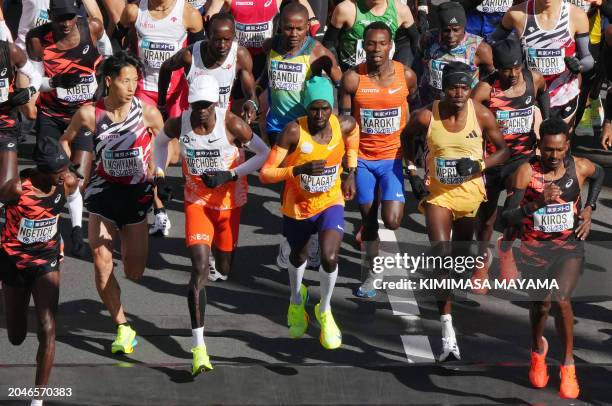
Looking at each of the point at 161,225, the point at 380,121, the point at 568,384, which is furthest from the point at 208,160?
the point at 568,384

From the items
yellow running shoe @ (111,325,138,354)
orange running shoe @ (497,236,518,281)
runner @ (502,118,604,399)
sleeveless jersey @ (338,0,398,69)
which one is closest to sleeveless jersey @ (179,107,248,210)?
yellow running shoe @ (111,325,138,354)

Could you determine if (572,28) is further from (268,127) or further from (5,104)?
(5,104)

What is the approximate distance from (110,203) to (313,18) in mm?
3530

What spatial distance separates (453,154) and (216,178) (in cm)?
176

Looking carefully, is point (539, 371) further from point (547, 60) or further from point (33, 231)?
point (547, 60)

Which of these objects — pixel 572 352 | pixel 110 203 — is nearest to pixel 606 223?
pixel 572 352

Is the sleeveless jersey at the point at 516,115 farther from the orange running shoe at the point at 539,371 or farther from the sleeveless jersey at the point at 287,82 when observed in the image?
the orange running shoe at the point at 539,371

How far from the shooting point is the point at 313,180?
10.3m

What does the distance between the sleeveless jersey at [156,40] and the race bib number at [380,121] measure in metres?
2.30

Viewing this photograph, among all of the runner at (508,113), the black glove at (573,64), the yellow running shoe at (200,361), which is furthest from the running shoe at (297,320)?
the black glove at (573,64)

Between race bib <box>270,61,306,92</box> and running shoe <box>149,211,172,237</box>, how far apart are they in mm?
1671

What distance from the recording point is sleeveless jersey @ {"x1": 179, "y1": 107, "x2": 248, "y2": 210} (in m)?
10.4

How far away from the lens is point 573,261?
9.84 meters

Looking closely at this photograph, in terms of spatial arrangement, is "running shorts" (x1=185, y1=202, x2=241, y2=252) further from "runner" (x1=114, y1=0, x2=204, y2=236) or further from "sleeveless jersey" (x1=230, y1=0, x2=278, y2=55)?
"sleeveless jersey" (x1=230, y1=0, x2=278, y2=55)
